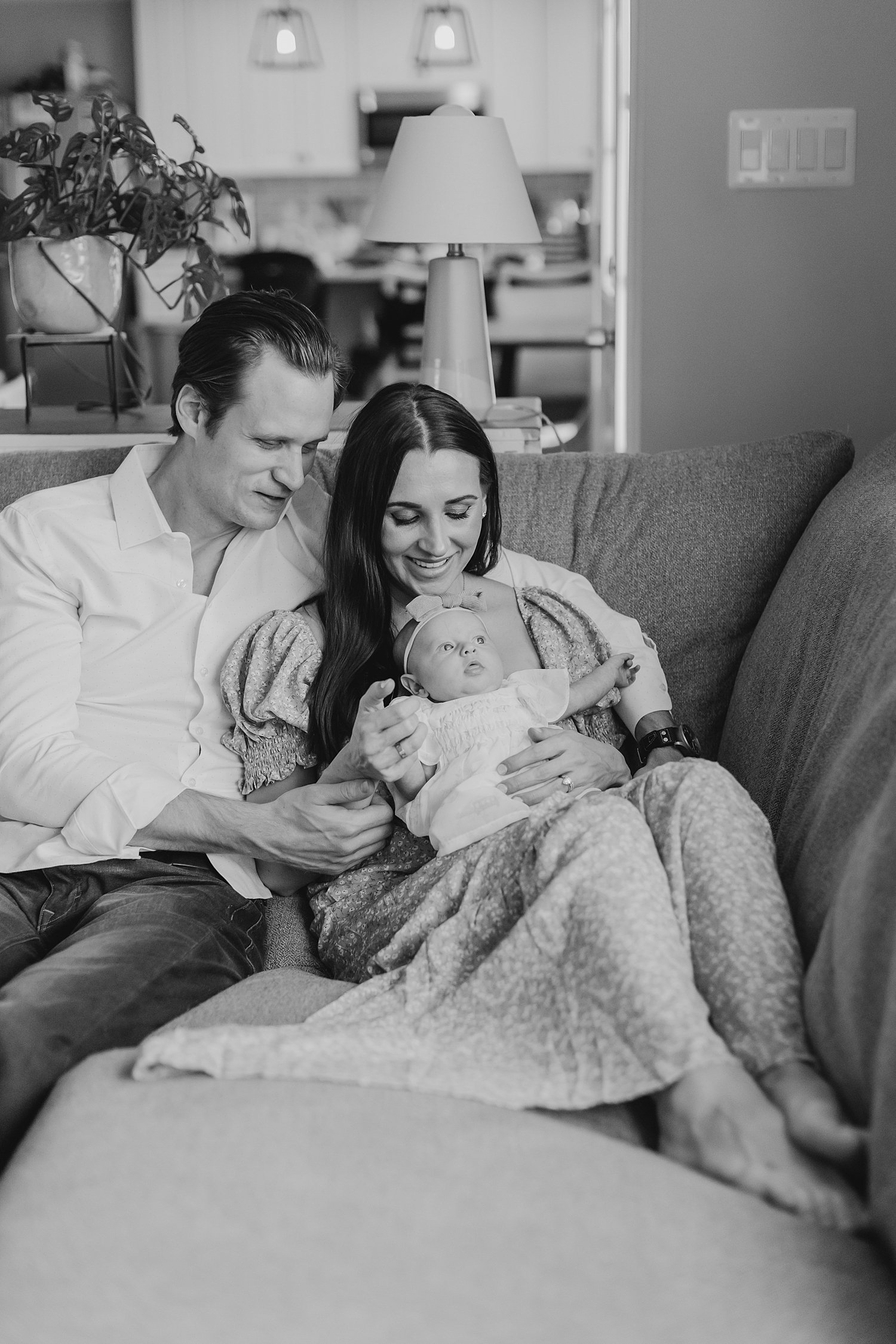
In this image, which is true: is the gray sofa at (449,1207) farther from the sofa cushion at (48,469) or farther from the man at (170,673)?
the sofa cushion at (48,469)

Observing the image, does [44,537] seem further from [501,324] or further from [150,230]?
[501,324]

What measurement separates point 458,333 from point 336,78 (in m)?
6.26

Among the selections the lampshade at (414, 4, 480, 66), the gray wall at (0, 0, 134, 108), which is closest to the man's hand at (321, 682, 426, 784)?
the lampshade at (414, 4, 480, 66)

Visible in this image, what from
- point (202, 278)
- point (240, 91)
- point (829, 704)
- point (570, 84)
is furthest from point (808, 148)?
point (240, 91)

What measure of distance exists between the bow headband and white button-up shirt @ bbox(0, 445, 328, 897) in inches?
A: 7.2

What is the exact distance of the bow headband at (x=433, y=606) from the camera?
161 centimetres

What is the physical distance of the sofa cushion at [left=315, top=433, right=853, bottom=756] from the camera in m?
1.85

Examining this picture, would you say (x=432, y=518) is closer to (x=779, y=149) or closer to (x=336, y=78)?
(x=779, y=149)

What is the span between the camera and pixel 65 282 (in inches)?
95.5

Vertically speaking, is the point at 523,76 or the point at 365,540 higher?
the point at 523,76

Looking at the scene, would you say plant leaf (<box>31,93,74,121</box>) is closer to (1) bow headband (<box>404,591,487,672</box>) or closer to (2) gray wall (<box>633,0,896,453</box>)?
(2) gray wall (<box>633,0,896,453</box>)

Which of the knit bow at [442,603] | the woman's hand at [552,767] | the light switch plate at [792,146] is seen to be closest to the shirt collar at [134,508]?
the knit bow at [442,603]

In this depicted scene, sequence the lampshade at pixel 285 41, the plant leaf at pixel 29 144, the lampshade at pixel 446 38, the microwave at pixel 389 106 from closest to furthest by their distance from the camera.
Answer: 1. the plant leaf at pixel 29 144
2. the lampshade at pixel 446 38
3. the lampshade at pixel 285 41
4. the microwave at pixel 389 106

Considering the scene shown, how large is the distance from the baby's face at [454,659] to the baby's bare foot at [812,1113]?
644mm
